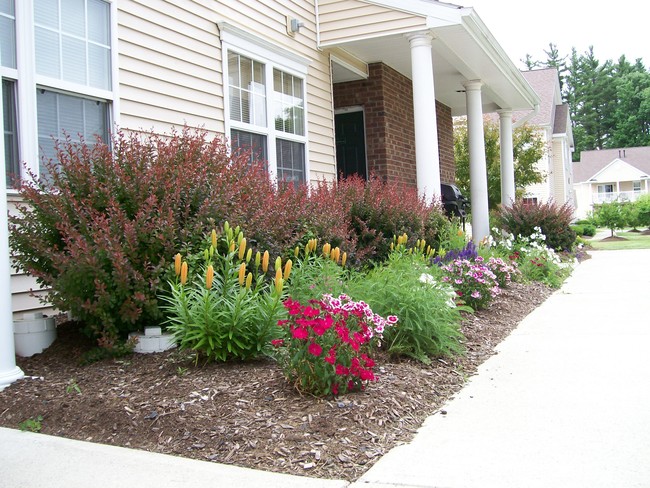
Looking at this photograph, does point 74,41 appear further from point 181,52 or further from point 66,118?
point 181,52

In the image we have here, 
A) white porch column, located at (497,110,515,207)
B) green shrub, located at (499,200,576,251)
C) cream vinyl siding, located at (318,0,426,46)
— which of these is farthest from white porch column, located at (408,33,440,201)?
white porch column, located at (497,110,515,207)

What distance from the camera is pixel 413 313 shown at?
4805mm

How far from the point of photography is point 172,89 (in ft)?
23.0

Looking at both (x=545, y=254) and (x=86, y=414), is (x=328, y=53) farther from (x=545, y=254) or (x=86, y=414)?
(x=86, y=414)

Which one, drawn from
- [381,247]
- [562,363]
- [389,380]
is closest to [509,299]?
[381,247]

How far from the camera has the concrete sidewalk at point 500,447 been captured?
282 centimetres

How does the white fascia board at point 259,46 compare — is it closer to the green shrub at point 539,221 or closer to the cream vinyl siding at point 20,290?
the cream vinyl siding at point 20,290

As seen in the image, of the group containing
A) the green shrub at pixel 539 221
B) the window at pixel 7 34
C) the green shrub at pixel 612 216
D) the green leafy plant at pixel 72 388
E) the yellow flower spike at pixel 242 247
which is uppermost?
the window at pixel 7 34

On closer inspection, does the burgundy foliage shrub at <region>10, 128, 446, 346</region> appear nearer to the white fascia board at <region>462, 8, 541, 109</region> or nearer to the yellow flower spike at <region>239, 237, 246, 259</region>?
the yellow flower spike at <region>239, 237, 246, 259</region>

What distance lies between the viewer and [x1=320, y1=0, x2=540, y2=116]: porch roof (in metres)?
9.05

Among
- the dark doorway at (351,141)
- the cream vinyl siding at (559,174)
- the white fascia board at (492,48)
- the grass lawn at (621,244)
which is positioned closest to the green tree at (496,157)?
the grass lawn at (621,244)

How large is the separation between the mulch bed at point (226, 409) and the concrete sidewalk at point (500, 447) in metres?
0.10

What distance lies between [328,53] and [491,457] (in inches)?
323

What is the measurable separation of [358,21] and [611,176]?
4864 cm
